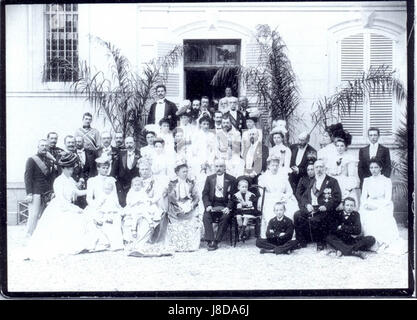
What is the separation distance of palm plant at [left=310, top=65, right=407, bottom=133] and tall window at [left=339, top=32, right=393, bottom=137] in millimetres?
27

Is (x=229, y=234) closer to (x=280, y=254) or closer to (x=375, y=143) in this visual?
(x=280, y=254)

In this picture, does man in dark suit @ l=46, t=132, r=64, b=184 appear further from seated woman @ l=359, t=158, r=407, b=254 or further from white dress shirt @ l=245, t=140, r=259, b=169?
seated woman @ l=359, t=158, r=407, b=254

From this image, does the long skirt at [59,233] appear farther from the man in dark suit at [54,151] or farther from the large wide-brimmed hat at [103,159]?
the large wide-brimmed hat at [103,159]

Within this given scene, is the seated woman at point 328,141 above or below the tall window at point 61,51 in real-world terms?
below

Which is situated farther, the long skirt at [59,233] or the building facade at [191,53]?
the long skirt at [59,233]

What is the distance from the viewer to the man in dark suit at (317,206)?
18.1ft

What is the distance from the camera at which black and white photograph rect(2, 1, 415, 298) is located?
17.7 ft

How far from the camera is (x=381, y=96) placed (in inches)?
215

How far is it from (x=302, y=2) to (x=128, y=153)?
1.58 metres

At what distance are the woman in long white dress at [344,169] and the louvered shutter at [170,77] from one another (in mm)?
1163

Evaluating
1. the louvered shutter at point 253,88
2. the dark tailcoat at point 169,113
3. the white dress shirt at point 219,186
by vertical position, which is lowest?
the white dress shirt at point 219,186

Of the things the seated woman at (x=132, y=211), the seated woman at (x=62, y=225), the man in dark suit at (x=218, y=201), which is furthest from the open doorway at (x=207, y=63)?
the seated woman at (x=62, y=225)

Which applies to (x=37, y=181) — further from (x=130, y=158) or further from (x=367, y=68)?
(x=367, y=68)

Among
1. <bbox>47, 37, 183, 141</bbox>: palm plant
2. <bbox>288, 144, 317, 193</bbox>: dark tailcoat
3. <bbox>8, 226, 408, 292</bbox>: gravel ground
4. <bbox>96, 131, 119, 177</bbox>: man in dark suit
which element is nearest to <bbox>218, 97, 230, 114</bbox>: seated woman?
<bbox>47, 37, 183, 141</bbox>: palm plant
